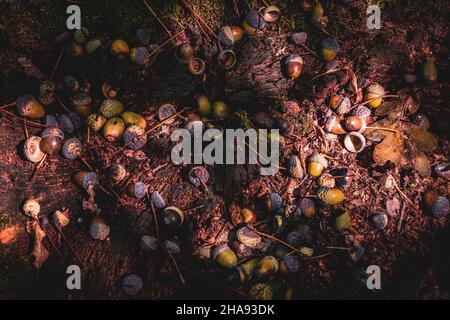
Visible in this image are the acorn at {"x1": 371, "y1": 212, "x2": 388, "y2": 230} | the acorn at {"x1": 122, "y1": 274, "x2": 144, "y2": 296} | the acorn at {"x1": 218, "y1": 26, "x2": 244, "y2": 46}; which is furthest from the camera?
the acorn at {"x1": 218, "y1": 26, "x2": 244, "y2": 46}

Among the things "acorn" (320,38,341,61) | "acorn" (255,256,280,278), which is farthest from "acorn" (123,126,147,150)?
"acorn" (320,38,341,61)

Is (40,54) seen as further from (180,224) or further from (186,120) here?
(180,224)

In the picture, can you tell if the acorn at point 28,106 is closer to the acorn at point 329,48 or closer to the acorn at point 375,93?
the acorn at point 329,48

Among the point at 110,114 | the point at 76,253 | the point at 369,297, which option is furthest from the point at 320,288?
the point at 110,114

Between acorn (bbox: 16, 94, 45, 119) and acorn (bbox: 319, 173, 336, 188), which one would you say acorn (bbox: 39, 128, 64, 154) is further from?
acorn (bbox: 319, 173, 336, 188)

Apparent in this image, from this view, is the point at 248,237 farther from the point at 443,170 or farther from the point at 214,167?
the point at 443,170
